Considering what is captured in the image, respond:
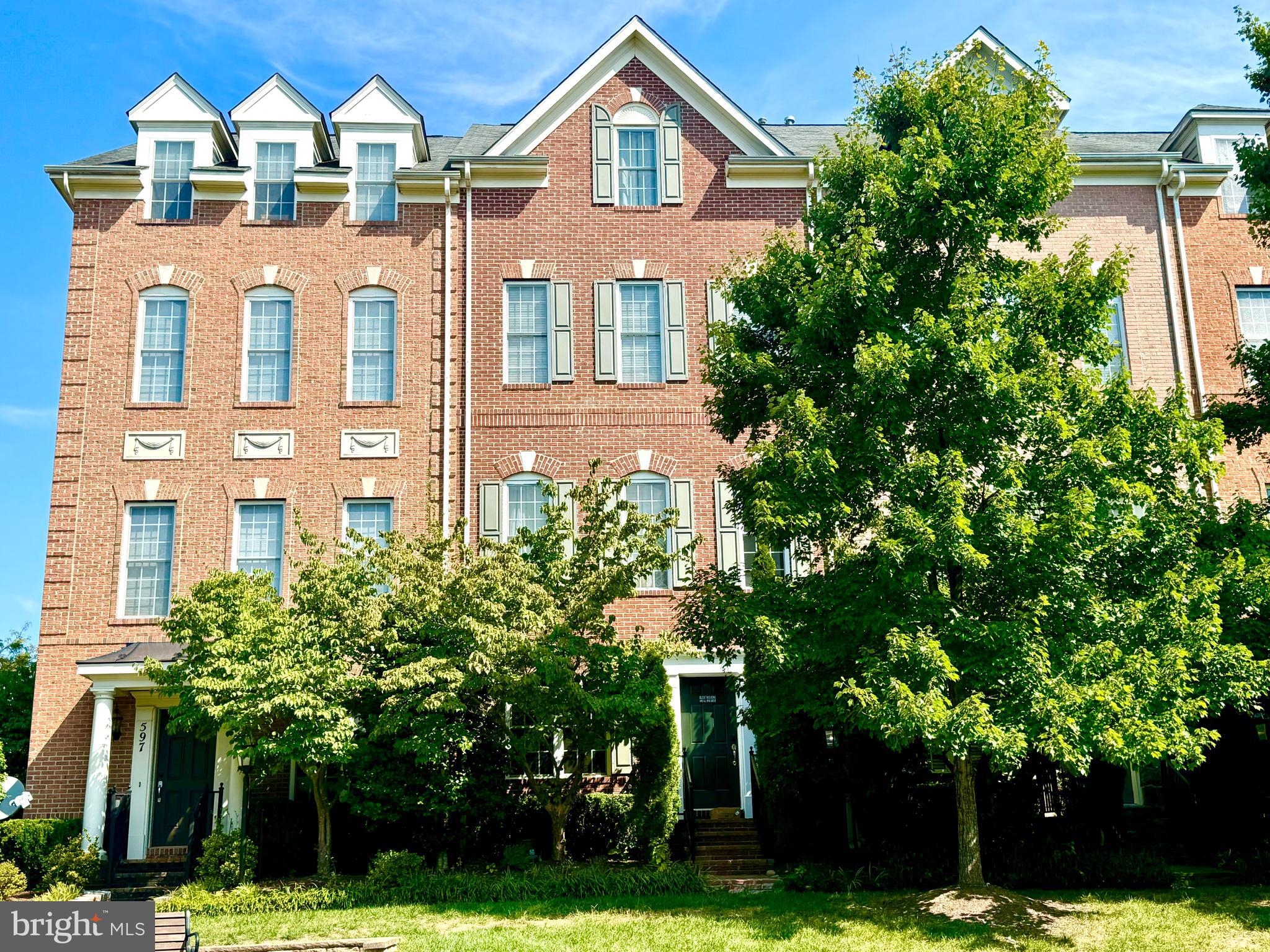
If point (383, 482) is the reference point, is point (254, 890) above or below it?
below

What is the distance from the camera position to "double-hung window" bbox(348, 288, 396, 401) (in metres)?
19.6

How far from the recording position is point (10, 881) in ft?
50.4

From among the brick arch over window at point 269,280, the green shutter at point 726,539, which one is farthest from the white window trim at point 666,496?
the brick arch over window at point 269,280

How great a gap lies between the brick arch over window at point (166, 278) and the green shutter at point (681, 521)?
881cm

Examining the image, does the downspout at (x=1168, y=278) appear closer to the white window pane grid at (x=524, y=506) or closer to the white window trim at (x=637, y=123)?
the white window trim at (x=637, y=123)

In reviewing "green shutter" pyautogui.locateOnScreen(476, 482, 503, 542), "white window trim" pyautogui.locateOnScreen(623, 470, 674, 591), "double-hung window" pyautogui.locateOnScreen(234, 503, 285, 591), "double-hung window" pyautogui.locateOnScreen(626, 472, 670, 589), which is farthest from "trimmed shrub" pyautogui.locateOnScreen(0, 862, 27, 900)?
"double-hung window" pyautogui.locateOnScreen(626, 472, 670, 589)

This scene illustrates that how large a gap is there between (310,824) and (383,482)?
5538mm

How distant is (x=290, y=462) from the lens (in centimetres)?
1916

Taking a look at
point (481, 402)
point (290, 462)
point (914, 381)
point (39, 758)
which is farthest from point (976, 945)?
point (39, 758)

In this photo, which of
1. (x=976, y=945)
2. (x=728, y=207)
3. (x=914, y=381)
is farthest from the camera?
(x=728, y=207)

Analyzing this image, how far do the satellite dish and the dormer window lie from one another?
534 inches

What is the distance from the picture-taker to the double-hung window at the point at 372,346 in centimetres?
1962

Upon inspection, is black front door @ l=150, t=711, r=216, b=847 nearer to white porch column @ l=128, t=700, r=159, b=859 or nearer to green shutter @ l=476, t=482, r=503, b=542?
white porch column @ l=128, t=700, r=159, b=859

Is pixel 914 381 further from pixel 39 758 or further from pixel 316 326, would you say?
pixel 39 758
